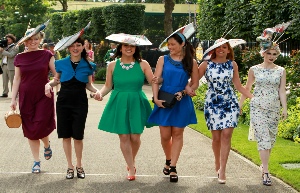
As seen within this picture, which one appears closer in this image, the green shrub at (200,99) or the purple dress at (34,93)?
the purple dress at (34,93)

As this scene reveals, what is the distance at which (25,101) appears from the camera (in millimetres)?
8117

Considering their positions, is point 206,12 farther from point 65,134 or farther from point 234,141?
point 65,134

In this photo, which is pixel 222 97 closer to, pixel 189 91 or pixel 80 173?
pixel 189 91

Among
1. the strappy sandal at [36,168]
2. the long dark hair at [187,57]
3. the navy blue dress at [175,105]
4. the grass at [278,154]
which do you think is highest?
the long dark hair at [187,57]

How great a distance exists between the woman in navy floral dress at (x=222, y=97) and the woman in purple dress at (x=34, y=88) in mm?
1914

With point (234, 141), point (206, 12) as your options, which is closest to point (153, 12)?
point (206, 12)

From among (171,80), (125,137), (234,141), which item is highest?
(171,80)

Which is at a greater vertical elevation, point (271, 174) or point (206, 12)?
point (206, 12)

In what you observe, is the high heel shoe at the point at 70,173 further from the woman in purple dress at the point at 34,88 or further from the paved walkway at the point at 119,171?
the woman in purple dress at the point at 34,88

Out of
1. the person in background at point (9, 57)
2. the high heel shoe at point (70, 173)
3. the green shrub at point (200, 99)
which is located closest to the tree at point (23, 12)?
the person in background at point (9, 57)

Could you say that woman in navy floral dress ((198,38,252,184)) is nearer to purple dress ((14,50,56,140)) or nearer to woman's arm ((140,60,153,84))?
woman's arm ((140,60,153,84))

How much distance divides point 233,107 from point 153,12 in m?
53.0

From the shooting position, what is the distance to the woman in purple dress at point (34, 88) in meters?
8.07

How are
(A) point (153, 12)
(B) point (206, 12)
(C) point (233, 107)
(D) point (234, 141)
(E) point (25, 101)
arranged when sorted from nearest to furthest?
(C) point (233, 107), (E) point (25, 101), (D) point (234, 141), (B) point (206, 12), (A) point (153, 12)
